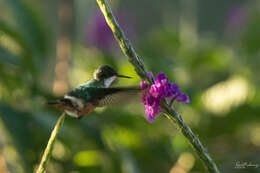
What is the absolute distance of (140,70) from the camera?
0.60m

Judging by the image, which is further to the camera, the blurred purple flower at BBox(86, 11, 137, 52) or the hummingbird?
the blurred purple flower at BBox(86, 11, 137, 52)

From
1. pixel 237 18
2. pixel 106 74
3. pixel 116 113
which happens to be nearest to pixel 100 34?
pixel 116 113

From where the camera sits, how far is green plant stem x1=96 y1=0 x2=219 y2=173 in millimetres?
591

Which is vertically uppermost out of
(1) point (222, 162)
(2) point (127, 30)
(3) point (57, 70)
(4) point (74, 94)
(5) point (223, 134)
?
(2) point (127, 30)

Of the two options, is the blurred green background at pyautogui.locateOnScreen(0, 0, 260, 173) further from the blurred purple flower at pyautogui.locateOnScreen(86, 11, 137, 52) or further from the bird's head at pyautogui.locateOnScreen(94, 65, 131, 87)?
the bird's head at pyautogui.locateOnScreen(94, 65, 131, 87)

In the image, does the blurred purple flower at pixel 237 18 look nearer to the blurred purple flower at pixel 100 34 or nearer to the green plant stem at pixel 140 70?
the blurred purple flower at pixel 100 34

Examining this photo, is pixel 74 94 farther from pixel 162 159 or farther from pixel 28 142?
pixel 162 159

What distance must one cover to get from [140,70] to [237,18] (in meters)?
2.30

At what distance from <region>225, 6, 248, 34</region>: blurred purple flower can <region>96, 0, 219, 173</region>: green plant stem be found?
2.13m

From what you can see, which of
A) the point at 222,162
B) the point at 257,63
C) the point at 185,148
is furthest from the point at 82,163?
the point at 257,63

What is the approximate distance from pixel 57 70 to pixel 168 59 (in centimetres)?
53

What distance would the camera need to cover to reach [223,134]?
5.18ft

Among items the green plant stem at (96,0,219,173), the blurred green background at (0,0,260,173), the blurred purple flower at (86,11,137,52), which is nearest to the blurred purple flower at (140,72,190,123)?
the green plant stem at (96,0,219,173)

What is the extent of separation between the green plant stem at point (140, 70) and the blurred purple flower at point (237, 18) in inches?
83.7
